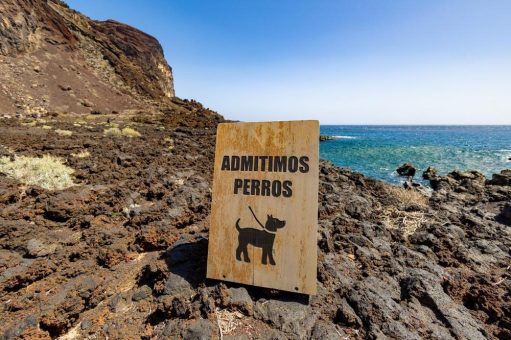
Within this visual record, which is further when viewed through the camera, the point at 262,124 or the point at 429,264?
the point at 429,264

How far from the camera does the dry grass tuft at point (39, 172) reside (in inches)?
216

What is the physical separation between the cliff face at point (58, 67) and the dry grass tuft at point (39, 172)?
1234cm

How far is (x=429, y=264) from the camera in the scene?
3.92 meters

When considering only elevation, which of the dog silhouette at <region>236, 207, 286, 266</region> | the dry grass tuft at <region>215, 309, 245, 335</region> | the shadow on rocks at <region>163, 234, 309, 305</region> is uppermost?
the dog silhouette at <region>236, 207, 286, 266</region>

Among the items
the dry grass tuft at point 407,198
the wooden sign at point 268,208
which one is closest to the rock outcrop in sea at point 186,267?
the wooden sign at point 268,208

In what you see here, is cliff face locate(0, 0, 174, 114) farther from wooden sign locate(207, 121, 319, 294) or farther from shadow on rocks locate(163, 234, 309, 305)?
wooden sign locate(207, 121, 319, 294)

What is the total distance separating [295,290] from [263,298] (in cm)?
31

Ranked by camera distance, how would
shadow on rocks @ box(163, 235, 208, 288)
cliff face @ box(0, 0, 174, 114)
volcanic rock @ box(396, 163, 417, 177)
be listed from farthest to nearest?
volcanic rock @ box(396, 163, 417, 177)
cliff face @ box(0, 0, 174, 114)
shadow on rocks @ box(163, 235, 208, 288)

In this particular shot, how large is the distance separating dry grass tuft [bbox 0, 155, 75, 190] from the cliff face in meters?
12.3

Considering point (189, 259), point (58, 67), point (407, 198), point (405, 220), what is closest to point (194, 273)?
point (189, 259)

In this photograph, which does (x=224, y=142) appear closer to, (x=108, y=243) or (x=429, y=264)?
(x=108, y=243)

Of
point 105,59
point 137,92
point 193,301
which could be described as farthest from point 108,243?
point 105,59

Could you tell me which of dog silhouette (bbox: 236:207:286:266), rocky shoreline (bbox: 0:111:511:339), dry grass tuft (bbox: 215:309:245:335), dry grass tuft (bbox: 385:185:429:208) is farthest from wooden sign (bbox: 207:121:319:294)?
dry grass tuft (bbox: 385:185:429:208)

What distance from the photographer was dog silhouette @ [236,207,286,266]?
2840 millimetres
